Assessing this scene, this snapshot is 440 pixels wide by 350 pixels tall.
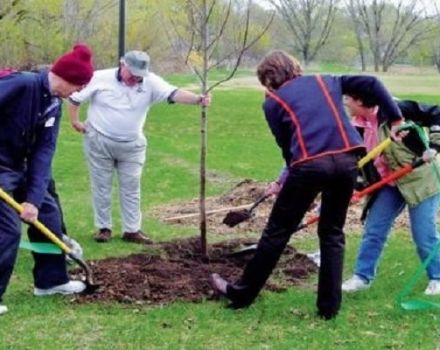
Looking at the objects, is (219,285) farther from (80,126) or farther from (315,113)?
(80,126)

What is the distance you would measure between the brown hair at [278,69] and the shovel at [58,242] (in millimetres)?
1849

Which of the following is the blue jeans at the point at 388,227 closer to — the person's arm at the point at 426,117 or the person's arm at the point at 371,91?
the person's arm at the point at 426,117

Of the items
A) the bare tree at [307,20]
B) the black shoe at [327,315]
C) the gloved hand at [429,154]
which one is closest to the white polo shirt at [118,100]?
the gloved hand at [429,154]

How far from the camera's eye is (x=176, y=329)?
5.58 meters

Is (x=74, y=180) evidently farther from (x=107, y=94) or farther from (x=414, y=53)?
(x=414, y=53)

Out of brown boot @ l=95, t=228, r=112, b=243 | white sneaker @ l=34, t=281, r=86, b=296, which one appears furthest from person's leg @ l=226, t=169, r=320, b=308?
brown boot @ l=95, t=228, r=112, b=243

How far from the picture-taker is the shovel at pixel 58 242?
571 centimetres

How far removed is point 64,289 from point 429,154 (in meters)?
2.82

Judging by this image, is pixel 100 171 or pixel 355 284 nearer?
pixel 355 284

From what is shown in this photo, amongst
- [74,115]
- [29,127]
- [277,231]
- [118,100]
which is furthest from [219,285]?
[74,115]

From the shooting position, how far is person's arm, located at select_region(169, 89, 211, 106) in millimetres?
7118

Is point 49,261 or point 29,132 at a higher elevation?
point 29,132

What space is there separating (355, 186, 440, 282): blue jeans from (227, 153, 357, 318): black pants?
35.0 inches

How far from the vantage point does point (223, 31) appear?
787 cm
